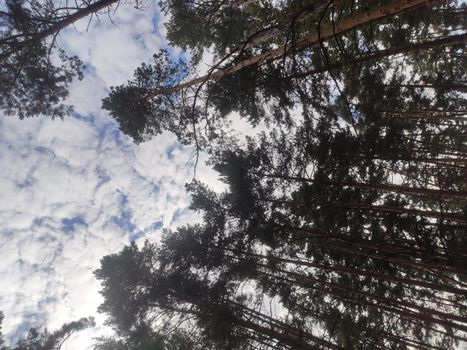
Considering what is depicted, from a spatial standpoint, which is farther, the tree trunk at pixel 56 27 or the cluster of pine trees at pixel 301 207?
the cluster of pine trees at pixel 301 207

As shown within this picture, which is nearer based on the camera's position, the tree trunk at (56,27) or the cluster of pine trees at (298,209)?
the tree trunk at (56,27)

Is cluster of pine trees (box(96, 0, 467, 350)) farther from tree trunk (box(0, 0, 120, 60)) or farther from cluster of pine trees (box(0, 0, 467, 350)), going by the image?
tree trunk (box(0, 0, 120, 60))

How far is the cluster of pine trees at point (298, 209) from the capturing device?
34.3 feet

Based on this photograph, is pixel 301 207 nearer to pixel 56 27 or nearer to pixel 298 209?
pixel 298 209

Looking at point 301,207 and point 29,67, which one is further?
point 301,207

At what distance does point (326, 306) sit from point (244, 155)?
7.02 m

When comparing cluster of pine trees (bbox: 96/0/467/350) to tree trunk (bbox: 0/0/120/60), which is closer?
tree trunk (bbox: 0/0/120/60)

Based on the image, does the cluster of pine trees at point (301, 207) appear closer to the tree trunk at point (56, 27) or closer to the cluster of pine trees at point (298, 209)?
the cluster of pine trees at point (298, 209)

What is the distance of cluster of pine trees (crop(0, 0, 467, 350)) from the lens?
10.4m

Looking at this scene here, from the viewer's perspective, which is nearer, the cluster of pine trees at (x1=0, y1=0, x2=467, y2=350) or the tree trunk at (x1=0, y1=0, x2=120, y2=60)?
the tree trunk at (x1=0, y1=0, x2=120, y2=60)

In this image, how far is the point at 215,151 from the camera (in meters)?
13.4

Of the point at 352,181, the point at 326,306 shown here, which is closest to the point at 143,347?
the point at 326,306

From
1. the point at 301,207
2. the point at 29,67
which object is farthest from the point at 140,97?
the point at 301,207

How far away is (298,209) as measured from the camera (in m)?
13.4
